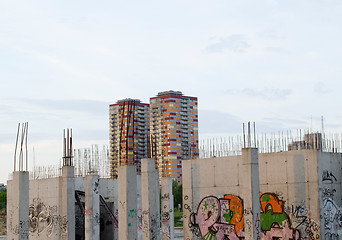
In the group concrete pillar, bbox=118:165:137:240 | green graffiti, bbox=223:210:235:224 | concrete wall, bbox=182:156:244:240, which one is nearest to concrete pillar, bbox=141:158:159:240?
concrete wall, bbox=182:156:244:240

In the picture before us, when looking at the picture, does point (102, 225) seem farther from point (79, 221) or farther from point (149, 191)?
point (149, 191)

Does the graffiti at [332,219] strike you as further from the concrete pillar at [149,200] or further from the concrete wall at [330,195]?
the concrete pillar at [149,200]

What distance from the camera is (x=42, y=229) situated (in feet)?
111

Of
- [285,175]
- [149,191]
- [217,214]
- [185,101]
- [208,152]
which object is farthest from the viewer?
[185,101]

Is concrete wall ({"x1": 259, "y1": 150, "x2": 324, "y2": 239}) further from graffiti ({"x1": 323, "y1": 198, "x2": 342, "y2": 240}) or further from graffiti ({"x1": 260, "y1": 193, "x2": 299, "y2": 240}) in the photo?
graffiti ({"x1": 323, "y1": 198, "x2": 342, "y2": 240})

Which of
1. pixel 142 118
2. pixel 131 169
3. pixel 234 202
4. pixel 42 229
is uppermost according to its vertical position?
pixel 142 118

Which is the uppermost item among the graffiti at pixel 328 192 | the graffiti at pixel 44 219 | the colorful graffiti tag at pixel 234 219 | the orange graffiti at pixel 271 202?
the graffiti at pixel 328 192

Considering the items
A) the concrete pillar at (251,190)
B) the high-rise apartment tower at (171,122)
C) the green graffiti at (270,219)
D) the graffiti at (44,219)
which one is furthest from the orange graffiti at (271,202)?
the high-rise apartment tower at (171,122)

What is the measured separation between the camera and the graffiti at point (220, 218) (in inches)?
893

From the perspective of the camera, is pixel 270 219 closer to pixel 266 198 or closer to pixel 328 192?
pixel 266 198

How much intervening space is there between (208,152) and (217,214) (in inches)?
248

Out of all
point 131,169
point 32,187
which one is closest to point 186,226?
point 131,169

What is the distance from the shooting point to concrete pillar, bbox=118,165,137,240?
23844 mm

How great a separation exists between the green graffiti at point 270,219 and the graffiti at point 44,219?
14.2 m
